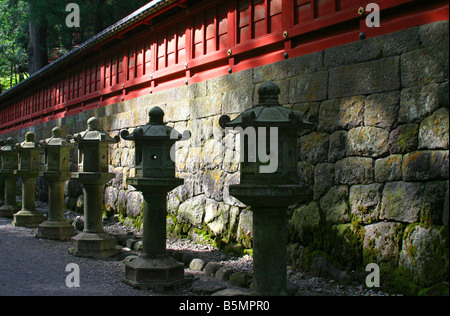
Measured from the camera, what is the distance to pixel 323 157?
5.48 meters

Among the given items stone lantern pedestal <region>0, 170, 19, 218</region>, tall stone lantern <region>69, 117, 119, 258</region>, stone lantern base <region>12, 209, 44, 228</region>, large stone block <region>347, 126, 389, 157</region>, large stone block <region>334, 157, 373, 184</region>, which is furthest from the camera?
stone lantern pedestal <region>0, 170, 19, 218</region>

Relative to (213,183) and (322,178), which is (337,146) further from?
(213,183)

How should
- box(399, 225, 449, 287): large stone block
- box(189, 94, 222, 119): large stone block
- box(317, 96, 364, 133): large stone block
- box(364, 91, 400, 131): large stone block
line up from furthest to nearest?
box(189, 94, 222, 119): large stone block
box(317, 96, 364, 133): large stone block
box(364, 91, 400, 131): large stone block
box(399, 225, 449, 287): large stone block

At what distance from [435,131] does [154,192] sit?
11.4ft

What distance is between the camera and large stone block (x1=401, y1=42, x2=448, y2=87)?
13.9 ft

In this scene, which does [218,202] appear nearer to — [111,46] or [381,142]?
[381,142]

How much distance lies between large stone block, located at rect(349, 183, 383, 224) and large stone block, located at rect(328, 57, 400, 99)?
3.86 ft

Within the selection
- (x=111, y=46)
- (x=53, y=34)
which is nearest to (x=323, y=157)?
(x=111, y=46)

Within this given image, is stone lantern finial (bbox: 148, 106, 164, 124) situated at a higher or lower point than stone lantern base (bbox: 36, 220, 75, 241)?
higher

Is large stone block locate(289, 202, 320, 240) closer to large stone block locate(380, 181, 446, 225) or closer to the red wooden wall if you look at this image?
large stone block locate(380, 181, 446, 225)

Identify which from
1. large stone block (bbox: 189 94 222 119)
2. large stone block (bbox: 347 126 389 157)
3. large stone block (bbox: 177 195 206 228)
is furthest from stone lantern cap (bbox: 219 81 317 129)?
large stone block (bbox: 177 195 206 228)

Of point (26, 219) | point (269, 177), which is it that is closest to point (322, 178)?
point (269, 177)

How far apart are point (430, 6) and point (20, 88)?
1890 centimetres

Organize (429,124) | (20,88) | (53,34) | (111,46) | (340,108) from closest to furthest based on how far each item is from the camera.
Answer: (429,124) → (340,108) → (111,46) → (20,88) → (53,34)
